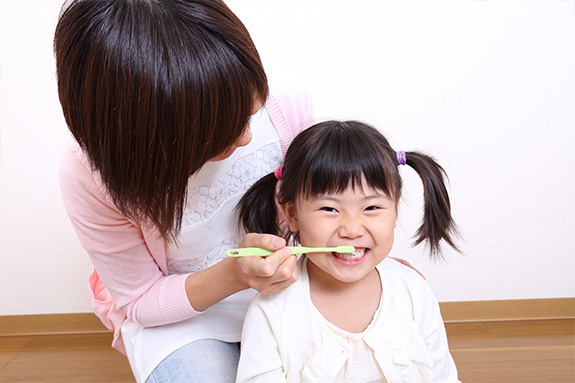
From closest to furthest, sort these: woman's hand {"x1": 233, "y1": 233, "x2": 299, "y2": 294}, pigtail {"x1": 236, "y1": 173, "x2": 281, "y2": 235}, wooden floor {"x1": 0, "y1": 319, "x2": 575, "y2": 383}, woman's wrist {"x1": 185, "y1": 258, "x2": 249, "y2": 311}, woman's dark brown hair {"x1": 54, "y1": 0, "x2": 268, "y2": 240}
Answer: woman's dark brown hair {"x1": 54, "y1": 0, "x2": 268, "y2": 240}, woman's hand {"x1": 233, "y1": 233, "x2": 299, "y2": 294}, woman's wrist {"x1": 185, "y1": 258, "x2": 249, "y2": 311}, pigtail {"x1": 236, "y1": 173, "x2": 281, "y2": 235}, wooden floor {"x1": 0, "y1": 319, "x2": 575, "y2": 383}

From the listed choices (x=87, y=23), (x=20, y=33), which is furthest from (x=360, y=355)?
(x=20, y=33)

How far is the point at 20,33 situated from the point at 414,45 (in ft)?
4.19

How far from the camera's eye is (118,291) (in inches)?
47.9

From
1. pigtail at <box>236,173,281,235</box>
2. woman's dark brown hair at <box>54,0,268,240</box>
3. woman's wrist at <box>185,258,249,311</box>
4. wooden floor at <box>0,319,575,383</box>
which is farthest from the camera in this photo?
wooden floor at <box>0,319,575,383</box>

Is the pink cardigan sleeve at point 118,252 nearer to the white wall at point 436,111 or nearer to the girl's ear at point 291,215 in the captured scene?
the girl's ear at point 291,215

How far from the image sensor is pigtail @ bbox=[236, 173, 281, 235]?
119 cm

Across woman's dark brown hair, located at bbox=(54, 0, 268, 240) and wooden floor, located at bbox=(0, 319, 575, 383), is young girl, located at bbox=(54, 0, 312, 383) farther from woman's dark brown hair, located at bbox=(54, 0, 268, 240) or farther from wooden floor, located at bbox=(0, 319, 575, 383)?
wooden floor, located at bbox=(0, 319, 575, 383)

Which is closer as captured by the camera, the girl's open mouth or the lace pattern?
the girl's open mouth

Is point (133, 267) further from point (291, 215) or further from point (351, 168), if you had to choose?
point (351, 168)

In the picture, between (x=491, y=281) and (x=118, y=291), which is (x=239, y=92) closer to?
(x=118, y=291)

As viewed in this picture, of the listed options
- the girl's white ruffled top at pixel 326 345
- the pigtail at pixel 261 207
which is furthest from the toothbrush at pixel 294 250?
the pigtail at pixel 261 207

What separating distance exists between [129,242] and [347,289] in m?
0.45

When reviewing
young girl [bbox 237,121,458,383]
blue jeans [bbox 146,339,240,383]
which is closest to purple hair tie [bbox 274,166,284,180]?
young girl [bbox 237,121,458,383]

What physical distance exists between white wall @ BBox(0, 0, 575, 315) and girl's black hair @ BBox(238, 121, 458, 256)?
76 cm
